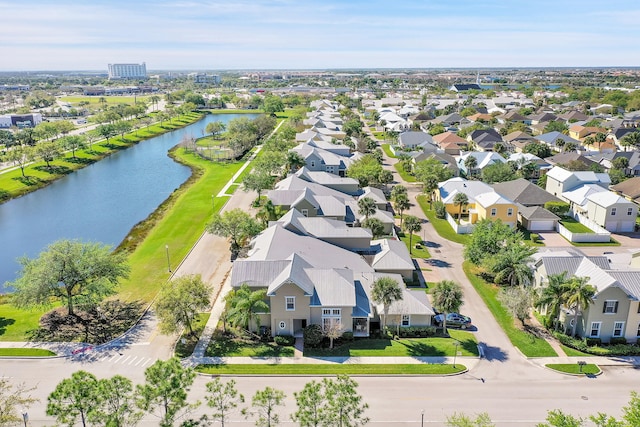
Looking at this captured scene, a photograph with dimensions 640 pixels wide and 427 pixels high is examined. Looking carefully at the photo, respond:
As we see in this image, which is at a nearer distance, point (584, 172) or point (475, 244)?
point (475, 244)

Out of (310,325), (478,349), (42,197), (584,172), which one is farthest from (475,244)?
(42,197)

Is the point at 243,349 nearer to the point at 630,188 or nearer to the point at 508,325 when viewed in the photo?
the point at 508,325

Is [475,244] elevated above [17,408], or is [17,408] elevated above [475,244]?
[475,244]

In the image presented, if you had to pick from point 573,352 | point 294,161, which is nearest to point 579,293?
point 573,352

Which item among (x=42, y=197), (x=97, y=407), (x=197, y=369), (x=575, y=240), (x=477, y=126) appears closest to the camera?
(x=97, y=407)

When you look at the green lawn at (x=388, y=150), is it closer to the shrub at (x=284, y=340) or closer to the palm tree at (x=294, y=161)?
the palm tree at (x=294, y=161)

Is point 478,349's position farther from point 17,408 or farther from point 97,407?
point 17,408

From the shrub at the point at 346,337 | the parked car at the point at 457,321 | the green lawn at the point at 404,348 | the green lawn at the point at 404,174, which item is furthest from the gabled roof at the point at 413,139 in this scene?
the shrub at the point at 346,337
